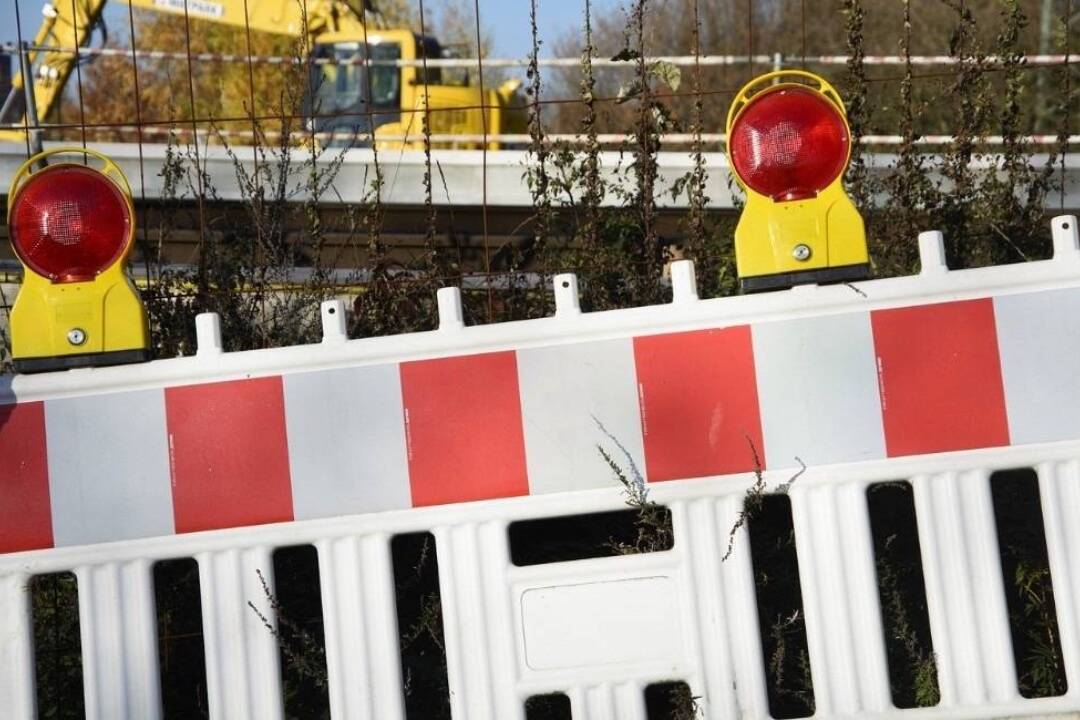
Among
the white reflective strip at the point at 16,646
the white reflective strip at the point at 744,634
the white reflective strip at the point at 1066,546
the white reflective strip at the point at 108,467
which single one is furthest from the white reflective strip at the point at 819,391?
the white reflective strip at the point at 16,646

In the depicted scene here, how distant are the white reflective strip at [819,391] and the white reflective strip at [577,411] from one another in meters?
Answer: 0.27

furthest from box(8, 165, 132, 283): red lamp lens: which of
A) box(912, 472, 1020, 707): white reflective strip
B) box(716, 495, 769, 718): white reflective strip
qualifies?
box(912, 472, 1020, 707): white reflective strip

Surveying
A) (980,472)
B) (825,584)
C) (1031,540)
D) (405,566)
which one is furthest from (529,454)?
(1031,540)

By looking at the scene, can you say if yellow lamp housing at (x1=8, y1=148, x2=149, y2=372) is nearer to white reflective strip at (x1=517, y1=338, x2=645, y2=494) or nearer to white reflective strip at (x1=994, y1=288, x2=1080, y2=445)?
white reflective strip at (x1=517, y1=338, x2=645, y2=494)

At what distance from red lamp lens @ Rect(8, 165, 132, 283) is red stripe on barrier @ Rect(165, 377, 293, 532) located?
0.36 metres

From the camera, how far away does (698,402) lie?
273 cm

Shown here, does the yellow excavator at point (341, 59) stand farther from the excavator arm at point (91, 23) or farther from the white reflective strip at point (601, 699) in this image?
the white reflective strip at point (601, 699)

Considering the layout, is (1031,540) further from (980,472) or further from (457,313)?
(457,313)

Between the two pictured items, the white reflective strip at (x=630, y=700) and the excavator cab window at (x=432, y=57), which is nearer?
the white reflective strip at (x=630, y=700)

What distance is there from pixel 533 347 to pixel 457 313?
0.18 m

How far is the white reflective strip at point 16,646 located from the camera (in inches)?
110

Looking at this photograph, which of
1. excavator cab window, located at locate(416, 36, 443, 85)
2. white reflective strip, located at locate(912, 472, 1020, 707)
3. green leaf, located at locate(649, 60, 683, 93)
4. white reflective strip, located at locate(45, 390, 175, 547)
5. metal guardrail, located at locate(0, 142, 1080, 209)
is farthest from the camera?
excavator cab window, located at locate(416, 36, 443, 85)

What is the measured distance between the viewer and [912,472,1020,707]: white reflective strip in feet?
8.78

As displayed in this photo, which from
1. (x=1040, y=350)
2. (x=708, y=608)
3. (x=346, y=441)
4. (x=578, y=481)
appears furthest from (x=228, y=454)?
(x=1040, y=350)
